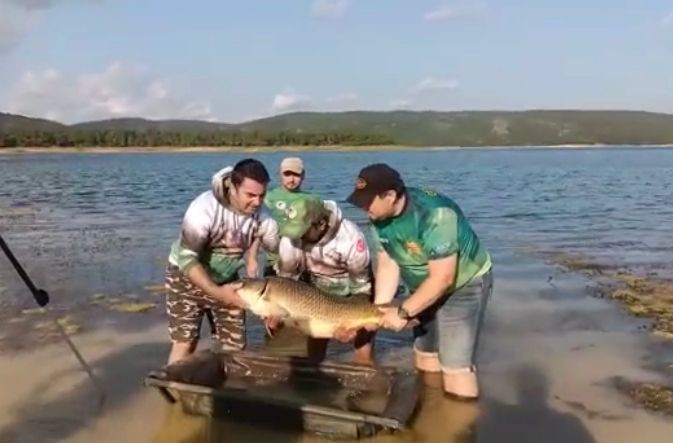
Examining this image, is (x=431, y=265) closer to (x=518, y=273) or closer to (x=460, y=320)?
(x=460, y=320)

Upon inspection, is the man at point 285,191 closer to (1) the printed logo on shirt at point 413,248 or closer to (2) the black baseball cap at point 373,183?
(1) the printed logo on shirt at point 413,248

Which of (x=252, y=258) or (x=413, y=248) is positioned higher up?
(x=413, y=248)

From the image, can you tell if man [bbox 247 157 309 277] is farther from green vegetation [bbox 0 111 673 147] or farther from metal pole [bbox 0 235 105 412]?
green vegetation [bbox 0 111 673 147]

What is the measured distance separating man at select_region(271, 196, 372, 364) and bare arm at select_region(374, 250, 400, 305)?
295 mm

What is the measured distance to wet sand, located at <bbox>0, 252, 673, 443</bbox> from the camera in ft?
23.4

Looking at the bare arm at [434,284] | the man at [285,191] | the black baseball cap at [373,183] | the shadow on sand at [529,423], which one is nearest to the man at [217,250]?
the man at [285,191]

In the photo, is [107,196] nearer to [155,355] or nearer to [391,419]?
[155,355]

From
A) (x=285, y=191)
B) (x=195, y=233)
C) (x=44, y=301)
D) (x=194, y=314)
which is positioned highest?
(x=285, y=191)

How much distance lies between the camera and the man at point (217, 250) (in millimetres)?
6777

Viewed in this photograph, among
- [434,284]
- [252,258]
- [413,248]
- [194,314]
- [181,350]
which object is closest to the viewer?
[434,284]

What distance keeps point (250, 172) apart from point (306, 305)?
1065 mm

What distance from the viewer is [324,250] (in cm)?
783

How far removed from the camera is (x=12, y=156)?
10469cm

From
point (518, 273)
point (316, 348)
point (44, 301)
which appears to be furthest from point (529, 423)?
point (518, 273)
